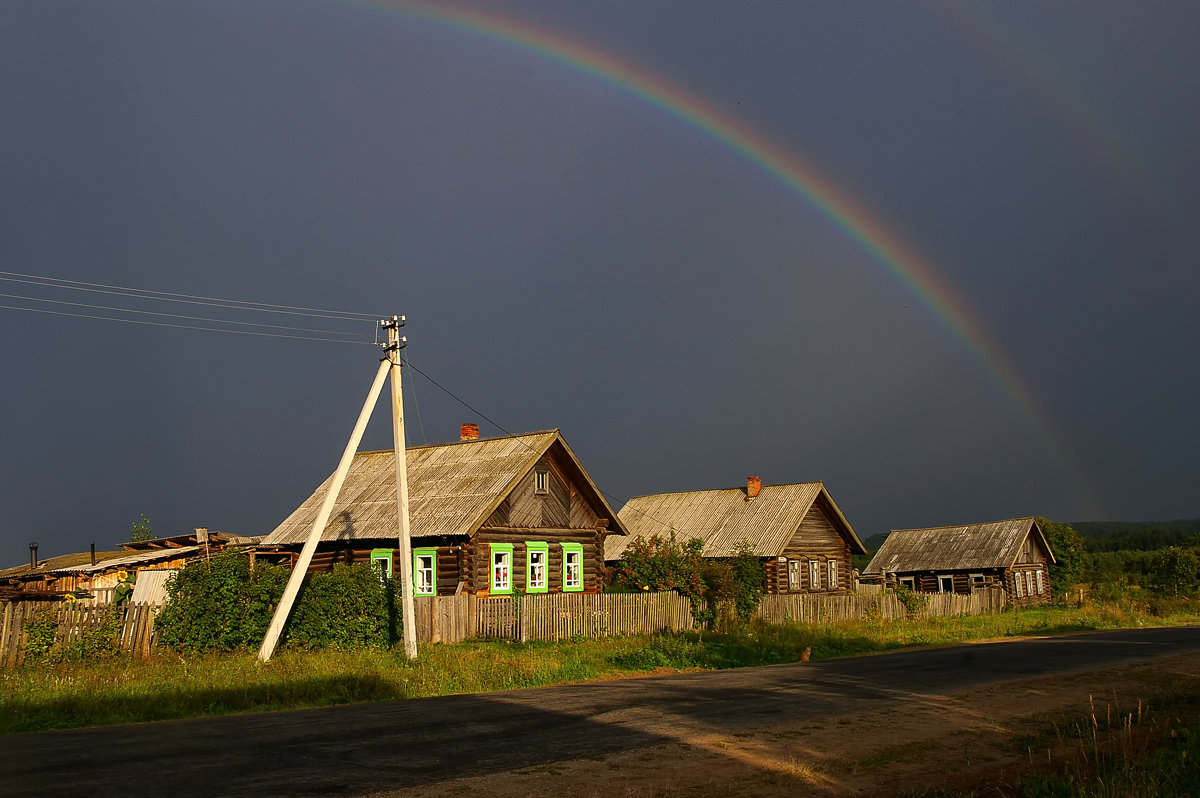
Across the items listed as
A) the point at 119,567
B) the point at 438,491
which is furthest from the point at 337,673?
the point at 119,567

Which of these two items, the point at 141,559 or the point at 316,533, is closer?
the point at 316,533

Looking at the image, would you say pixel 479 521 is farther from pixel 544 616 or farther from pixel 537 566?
pixel 537 566

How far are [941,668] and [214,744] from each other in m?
15.0

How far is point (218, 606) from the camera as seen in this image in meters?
21.3

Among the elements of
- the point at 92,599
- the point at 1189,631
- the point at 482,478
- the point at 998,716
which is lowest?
the point at 1189,631

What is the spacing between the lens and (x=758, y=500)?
49875mm

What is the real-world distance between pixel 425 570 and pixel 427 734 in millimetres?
21287

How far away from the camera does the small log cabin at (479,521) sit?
31.8 meters

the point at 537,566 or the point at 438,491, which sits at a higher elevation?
the point at 438,491

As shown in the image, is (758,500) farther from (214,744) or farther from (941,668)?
(214,744)

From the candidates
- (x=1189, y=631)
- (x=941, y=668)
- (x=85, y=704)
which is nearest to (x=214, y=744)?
(x=85, y=704)

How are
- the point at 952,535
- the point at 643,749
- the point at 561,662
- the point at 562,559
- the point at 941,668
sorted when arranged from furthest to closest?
the point at 952,535
the point at 562,559
the point at 561,662
the point at 941,668
the point at 643,749

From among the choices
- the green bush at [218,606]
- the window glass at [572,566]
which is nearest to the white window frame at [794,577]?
the window glass at [572,566]

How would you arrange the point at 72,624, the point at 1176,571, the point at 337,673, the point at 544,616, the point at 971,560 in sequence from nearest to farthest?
the point at 337,673, the point at 72,624, the point at 544,616, the point at 971,560, the point at 1176,571
